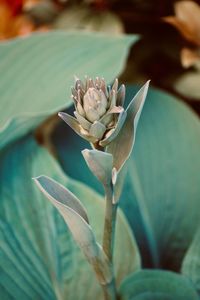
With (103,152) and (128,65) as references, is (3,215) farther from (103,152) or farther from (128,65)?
(128,65)

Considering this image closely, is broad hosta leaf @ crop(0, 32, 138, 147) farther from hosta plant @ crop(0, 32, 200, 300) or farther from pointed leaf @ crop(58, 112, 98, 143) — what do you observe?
pointed leaf @ crop(58, 112, 98, 143)

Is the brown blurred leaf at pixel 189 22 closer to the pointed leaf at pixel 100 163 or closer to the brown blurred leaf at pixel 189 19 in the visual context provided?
the brown blurred leaf at pixel 189 19

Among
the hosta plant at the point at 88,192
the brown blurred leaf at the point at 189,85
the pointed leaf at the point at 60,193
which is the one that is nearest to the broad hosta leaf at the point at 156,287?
the hosta plant at the point at 88,192

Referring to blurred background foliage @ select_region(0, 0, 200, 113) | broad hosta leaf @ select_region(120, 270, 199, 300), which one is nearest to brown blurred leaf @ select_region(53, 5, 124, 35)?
blurred background foliage @ select_region(0, 0, 200, 113)

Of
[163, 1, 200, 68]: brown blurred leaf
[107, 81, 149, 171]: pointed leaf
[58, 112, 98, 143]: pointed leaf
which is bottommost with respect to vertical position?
[163, 1, 200, 68]: brown blurred leaf

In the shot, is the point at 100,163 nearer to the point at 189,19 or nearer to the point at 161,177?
the point at 161,177

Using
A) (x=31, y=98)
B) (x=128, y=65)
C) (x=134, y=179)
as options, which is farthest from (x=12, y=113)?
(x=128, y=65)
